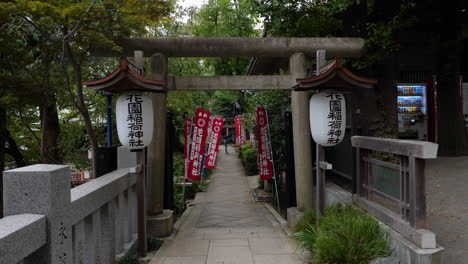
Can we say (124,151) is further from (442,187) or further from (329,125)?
(442,187)

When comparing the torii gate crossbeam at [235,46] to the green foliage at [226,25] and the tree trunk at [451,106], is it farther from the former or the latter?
the green foliage at [226,25]

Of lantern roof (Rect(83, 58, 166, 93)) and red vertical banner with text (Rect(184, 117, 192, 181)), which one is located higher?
lantern roof (Rect(83, 58, 166, 93))

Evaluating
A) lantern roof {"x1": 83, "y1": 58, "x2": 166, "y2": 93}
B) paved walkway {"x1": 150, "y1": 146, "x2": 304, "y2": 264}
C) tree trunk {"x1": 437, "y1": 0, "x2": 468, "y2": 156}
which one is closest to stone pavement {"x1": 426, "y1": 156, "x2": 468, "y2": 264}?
tree trunk {"x1": 437, "y1": 0, "x2": 468, "y2": 156}

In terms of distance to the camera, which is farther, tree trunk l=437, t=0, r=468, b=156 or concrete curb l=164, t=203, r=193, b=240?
tree trunk l=437, t=0, r=468, b=156

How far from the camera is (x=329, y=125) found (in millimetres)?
5902

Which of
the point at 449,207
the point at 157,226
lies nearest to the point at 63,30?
the point at 157,226

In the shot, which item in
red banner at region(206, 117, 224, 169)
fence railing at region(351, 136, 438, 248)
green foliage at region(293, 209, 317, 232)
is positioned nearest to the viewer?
fence railing at region(351, 136, 438, 248)

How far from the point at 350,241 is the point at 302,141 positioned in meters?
3.20

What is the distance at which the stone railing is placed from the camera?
266cm

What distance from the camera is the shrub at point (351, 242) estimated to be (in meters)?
4.64

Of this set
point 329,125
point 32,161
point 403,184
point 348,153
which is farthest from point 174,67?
point 403,184

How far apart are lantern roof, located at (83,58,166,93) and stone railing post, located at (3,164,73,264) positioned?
2.55 meters

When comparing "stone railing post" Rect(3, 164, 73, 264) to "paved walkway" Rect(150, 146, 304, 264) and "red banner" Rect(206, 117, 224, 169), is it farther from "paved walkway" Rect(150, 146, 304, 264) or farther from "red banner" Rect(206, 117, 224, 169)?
"red banner" Rect(206, 117, 224, 169)

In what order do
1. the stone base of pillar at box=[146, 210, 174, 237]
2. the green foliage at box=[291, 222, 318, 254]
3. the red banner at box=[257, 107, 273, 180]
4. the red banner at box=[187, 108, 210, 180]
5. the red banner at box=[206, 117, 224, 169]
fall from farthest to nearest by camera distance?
the red banner at box=[206, 117, 224, 169]
the red banner at box=[187, 108, 210, 180]
the red banner at box=[257, 107, 273, 180]
the stone base of pillar at box=[146, 210, 174, 237]
the green foliage at box=[291, 222, 318, 254]
